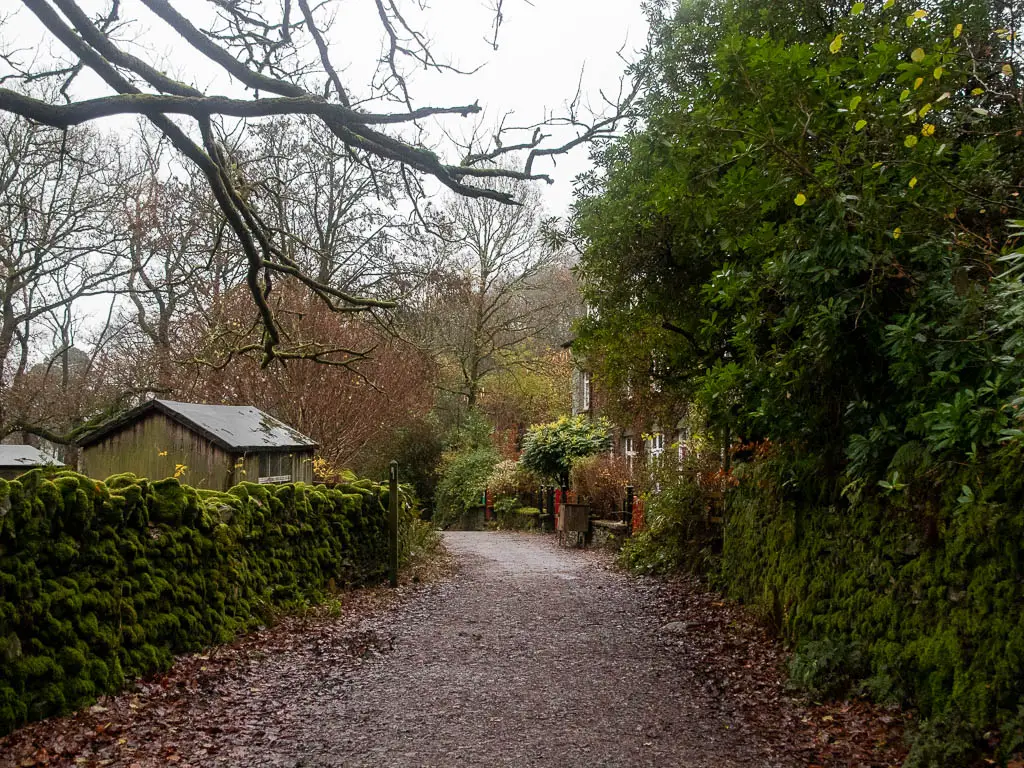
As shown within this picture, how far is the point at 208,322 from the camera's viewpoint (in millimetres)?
19516

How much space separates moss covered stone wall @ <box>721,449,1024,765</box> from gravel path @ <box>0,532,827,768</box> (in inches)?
24.0

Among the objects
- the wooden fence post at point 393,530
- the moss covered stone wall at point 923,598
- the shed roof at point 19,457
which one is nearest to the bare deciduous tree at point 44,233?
the shed roof at point 19,457

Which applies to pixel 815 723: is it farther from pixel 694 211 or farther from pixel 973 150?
pixel 694 211

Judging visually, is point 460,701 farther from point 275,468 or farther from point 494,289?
point 494,289

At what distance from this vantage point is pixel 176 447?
12148 mm

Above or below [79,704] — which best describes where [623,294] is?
above

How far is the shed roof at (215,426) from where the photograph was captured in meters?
11.9

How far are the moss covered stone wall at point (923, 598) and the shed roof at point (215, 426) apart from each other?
7.98 metres

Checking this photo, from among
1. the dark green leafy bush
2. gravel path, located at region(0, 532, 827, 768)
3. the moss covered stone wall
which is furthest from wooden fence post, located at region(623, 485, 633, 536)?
the moss covered stone wall

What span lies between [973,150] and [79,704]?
22.9 ft

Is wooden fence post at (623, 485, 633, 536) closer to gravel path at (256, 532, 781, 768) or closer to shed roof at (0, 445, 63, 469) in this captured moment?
gravel path at (256, 532, 781, 768)

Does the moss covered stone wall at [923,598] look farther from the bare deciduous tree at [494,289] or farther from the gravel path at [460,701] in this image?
the bare deciduous tree at [494,289]

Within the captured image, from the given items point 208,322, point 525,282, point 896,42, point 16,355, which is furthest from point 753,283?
point 525,282

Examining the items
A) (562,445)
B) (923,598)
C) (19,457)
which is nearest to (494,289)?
(562,445)
